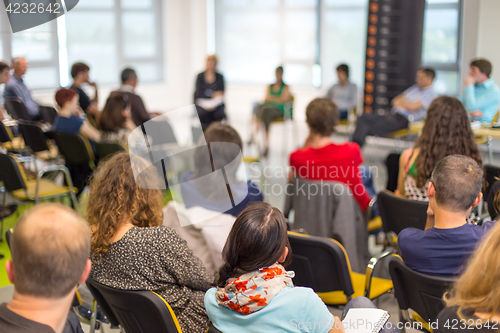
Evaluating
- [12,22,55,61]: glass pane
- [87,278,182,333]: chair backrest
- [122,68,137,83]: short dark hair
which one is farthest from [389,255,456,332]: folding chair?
[12,22,55,61]: glass pane

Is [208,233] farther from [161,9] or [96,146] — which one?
[161,9]

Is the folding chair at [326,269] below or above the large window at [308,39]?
below

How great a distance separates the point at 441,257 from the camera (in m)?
1.51

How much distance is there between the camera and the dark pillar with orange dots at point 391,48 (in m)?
6.08

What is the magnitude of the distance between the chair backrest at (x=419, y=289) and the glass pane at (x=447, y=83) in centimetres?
529

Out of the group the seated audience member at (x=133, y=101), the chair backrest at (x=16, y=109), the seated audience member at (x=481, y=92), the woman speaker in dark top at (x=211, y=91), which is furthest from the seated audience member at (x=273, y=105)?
the chair backrest at (x=16, y=109)

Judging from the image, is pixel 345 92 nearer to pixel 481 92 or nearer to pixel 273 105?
pixel 273 105

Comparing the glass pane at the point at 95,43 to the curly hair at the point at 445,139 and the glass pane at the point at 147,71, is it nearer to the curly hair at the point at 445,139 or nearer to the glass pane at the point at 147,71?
the glass pane at the point at 147,71

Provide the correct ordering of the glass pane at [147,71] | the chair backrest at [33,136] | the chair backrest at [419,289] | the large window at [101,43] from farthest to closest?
1. the glass pane at [147,71]
2. the large window at [101,43]
3. the chair backrest at [33,136]
4. the chair backrest at [419,289]

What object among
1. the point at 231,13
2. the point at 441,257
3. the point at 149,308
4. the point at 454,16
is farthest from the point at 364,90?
the point at 149,308

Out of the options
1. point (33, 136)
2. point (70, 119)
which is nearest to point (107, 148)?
point (70, 119)

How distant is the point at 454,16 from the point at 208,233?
565cm

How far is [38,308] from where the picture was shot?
0.95 metres

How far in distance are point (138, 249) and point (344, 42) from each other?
6944 mm
